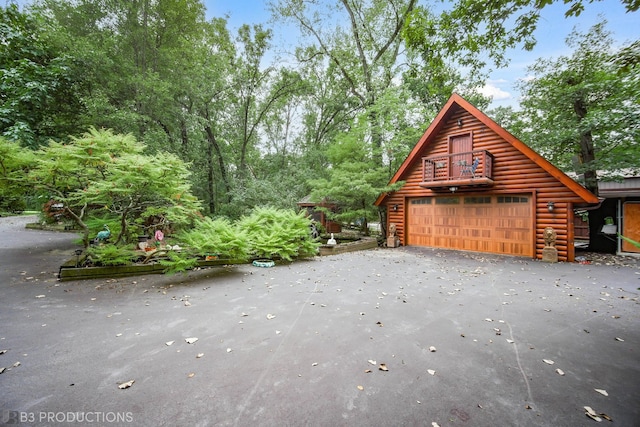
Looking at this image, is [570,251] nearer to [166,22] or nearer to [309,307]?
[309,307]

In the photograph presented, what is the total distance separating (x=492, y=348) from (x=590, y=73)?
13.3m

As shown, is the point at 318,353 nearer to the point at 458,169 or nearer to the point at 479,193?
the point at 479,193

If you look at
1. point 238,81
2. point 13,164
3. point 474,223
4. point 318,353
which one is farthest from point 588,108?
point 13,164

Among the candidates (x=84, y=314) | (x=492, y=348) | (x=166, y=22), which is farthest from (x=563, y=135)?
(x=166, y=22)

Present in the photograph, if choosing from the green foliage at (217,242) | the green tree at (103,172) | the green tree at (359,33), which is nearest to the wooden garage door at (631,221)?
the green tree at (359,33)

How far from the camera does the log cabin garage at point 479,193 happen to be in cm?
859

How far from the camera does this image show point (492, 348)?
306 cm

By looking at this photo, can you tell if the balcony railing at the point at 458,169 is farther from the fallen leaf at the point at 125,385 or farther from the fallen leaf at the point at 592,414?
the fallen leaf at the point at 125,385

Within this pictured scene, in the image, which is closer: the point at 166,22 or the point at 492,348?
the point at 492,348

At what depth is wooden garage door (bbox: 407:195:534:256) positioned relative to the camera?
9.27 metres

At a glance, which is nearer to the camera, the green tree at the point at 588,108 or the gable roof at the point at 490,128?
the gable roof at the point at 490,128

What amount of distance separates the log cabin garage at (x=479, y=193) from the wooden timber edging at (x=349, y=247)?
55.4 inches

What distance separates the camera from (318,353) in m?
2.95

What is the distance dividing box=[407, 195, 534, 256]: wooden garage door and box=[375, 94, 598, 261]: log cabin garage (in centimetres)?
3
